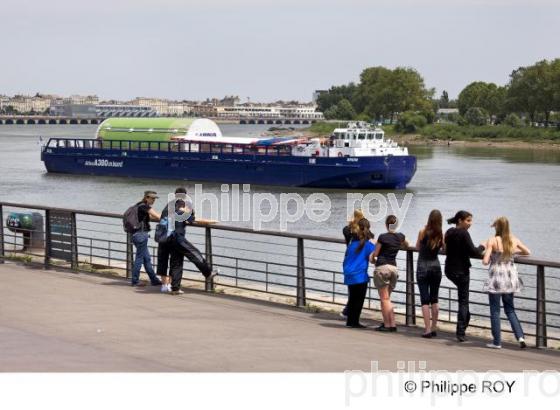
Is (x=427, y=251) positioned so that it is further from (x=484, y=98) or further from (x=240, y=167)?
(x=484, y=98)

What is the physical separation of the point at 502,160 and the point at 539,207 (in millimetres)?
51924

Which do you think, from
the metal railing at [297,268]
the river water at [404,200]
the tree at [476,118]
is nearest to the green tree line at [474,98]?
the tree at [476,118]

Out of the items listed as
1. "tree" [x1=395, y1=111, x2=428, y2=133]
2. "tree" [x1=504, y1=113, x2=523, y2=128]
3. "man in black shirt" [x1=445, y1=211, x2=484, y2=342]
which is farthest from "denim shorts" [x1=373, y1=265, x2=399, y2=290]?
"tree" [x1=395, y1=111, x2=428, y2=133]

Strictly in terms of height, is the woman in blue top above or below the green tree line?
below

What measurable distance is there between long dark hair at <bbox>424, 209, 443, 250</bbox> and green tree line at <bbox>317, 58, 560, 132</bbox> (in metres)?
141

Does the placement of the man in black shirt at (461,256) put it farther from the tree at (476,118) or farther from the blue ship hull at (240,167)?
the tree at (476,118)

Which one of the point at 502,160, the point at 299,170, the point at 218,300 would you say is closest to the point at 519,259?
the point at 218,300

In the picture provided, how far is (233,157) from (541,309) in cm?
5625

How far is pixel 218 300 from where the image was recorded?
13195mm

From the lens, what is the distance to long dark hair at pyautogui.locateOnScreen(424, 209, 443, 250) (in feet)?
36.1

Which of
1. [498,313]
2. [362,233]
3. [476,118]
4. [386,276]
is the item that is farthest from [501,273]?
[476,118]

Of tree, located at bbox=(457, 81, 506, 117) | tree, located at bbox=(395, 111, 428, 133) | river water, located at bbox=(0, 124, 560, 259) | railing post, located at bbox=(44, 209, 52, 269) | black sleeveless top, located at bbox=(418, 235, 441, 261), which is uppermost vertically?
tree, located at bbox=(457, 81, 506, 117)

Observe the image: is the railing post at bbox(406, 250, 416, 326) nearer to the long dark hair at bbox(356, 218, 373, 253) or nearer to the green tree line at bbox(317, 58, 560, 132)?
the long dark hair at bbox(356, 218, 373, 253)

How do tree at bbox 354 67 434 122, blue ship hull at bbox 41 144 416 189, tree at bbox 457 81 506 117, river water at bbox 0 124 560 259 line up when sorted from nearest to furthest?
1. river water at bbox 0 124 560 259
2. blue ship hull at bbox 41 144 416 189
3. tree at bbox 457 81 506 117
4. tree at bbox 354 67 434 122
